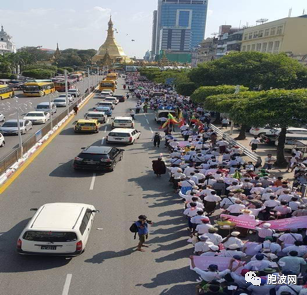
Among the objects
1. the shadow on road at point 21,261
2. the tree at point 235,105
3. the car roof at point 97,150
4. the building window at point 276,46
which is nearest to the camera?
the shadow on road at point 21,261

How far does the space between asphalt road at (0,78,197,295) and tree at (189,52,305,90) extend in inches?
999

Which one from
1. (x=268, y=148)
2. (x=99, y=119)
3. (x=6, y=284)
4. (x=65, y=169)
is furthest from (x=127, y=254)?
(x=99, y=119)

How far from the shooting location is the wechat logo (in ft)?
21.6

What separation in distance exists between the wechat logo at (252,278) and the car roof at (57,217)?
14.0 ft

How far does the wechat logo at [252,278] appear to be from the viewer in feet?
21.6

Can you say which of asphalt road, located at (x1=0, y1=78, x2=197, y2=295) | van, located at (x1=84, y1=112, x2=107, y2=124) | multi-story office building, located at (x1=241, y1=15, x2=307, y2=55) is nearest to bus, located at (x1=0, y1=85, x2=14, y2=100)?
van, located at (x1=84, y1=112, x2=107, y2=124)

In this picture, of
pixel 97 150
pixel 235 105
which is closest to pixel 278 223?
pixel 97 150

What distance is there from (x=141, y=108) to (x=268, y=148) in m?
21.0

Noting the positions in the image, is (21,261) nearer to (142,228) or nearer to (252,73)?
(142,228)

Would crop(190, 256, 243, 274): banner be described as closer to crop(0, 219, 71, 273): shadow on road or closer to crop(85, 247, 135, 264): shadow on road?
crop(85, 247, 135, 264): shadow on road

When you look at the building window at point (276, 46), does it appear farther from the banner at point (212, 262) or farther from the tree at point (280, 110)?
the banner at point (212, 262)

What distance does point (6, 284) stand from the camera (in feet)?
24.6

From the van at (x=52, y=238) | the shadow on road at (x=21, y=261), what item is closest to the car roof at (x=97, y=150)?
the shadow on road at (x=21, y=261)

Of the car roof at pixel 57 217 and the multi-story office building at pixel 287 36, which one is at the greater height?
the multi-story office building at pixel 287 36
